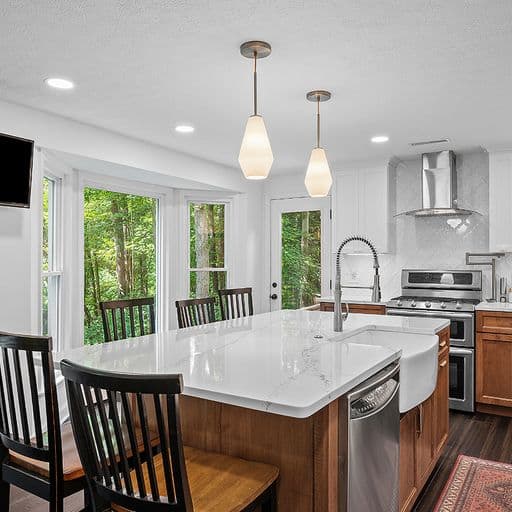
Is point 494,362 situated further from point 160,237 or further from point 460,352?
Result: point 160,237

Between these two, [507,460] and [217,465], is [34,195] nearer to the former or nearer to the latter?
[217,465]

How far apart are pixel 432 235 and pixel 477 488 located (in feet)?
9.18

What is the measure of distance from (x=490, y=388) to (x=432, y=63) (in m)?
2.85

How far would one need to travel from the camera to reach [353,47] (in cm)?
231

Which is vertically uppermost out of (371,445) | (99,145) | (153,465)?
(99,145)

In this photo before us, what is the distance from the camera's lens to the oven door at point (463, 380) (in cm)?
408

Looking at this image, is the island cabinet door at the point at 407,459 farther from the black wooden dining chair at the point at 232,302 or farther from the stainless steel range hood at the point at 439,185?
the stainless steel range hood at the point at 439,185

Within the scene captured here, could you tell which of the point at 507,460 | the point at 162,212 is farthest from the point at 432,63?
the point at 162,212

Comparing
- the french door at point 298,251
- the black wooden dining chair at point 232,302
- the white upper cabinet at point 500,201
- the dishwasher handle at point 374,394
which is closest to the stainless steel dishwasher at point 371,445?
the dishwasher handle at point 374,394

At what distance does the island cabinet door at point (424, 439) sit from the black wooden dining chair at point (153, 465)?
3.72 ft

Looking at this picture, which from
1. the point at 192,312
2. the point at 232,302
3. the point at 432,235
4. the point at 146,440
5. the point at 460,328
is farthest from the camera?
the point at 432,235

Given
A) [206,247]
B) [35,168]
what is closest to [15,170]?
[35,168]

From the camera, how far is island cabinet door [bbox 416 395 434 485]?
7.98 feet

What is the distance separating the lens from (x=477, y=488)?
2740mm
